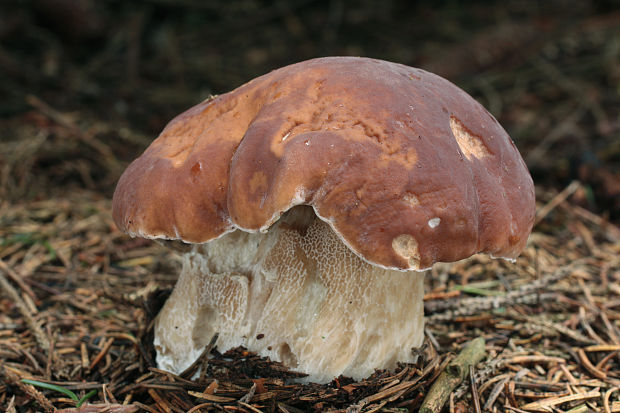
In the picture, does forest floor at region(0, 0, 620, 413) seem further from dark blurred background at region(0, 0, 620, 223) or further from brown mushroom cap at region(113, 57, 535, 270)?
brown mushroom cap at region(113, 57, 535, 270)

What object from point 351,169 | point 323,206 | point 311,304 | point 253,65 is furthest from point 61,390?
point 253,65

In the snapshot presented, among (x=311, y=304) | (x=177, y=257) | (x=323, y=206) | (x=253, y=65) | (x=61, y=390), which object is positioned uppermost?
(x=323, y=206)

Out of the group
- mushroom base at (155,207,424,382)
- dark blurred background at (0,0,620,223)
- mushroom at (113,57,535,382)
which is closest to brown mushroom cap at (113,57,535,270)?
mushroom at (113,57,535,382)

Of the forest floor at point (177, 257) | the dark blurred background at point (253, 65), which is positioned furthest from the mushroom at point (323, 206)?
the dark blurred background at point (253, 65)

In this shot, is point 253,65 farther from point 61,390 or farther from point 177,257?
point 61,390

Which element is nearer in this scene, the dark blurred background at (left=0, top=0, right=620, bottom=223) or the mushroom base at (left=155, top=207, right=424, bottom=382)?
the mushroom base at (left=155, top=207, right=424, bottom=382)

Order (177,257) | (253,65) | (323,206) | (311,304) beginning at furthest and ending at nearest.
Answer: (253,65) < (177,257) < (311,304) < (323,206)
